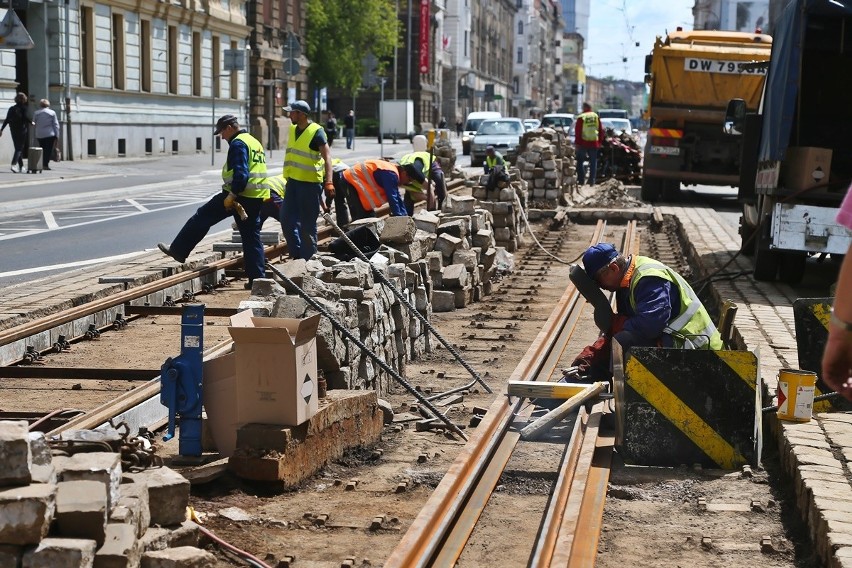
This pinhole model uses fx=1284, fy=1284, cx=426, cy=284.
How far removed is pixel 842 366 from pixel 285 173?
33.8 feet

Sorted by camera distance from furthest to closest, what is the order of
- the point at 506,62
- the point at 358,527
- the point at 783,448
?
the point at 506,62 → the point at 783,448 → the point at 358,527

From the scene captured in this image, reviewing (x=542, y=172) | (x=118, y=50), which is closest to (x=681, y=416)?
(x=542, y=172)

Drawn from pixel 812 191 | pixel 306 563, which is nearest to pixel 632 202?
pixel 812 191

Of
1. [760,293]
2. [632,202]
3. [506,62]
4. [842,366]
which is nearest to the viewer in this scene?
[842,366]

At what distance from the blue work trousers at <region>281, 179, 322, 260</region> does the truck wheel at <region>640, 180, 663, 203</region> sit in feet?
52.0

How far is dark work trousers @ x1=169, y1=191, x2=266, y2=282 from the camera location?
12.0 metres

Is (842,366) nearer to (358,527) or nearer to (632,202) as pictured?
(358,527)

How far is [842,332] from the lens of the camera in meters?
2.82

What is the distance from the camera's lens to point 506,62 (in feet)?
434

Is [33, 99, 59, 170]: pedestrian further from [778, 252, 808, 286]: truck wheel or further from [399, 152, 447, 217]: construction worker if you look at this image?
[778, 252, 808, 286]: truck wheel

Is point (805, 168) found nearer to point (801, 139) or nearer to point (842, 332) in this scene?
point (801, 139)

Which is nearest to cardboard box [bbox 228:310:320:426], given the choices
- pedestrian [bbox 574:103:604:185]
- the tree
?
pedestrian [bbox 574:103:604:185]

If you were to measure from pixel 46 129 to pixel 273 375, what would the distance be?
25.2 m

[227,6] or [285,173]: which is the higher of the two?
[227,6]
